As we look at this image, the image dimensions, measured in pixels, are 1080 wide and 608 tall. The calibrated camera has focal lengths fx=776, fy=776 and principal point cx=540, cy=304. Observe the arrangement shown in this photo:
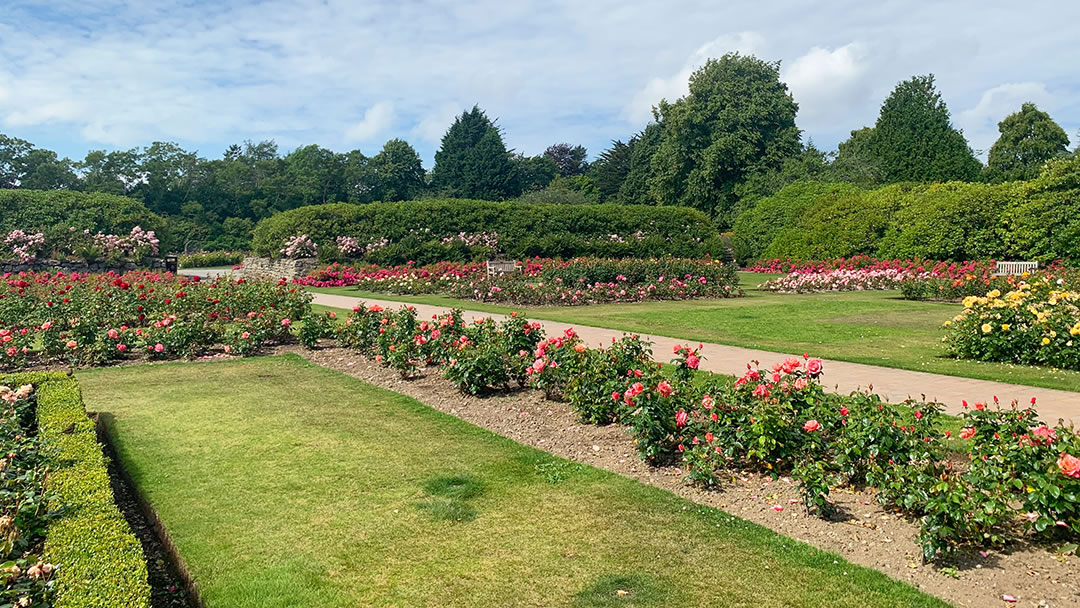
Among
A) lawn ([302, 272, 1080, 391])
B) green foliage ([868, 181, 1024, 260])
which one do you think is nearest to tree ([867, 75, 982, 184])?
green foliage ([868, 181, 1024, 260])

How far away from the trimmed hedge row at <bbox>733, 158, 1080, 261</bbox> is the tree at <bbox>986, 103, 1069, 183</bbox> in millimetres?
20246

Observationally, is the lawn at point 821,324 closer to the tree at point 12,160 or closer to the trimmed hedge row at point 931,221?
the trimmed hedge row at point 931,221

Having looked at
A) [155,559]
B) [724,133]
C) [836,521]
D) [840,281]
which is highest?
[724,133]

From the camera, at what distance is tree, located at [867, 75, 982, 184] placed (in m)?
44.8

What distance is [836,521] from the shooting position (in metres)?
3.97

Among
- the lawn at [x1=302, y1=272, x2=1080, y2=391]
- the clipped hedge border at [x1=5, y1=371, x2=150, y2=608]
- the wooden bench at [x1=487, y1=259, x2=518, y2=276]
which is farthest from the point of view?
the wooden bench at [x1=487, y1=259, x2=518, y2=276]

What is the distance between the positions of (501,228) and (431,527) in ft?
77.3

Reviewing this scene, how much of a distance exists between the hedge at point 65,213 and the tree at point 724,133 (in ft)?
96.2

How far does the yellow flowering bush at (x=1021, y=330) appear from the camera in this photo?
782 cm

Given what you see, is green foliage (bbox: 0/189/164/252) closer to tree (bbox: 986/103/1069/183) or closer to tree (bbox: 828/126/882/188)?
tree (bbox: 828/126/882/188)

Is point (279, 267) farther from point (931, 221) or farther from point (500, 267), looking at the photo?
point (931, 221)

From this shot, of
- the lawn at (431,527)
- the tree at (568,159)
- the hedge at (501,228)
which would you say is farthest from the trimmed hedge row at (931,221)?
the tree at (568,159)

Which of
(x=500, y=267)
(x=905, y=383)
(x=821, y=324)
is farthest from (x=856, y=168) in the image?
(x=905, y=383)

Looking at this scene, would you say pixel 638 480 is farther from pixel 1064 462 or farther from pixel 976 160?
pixel 976 160
